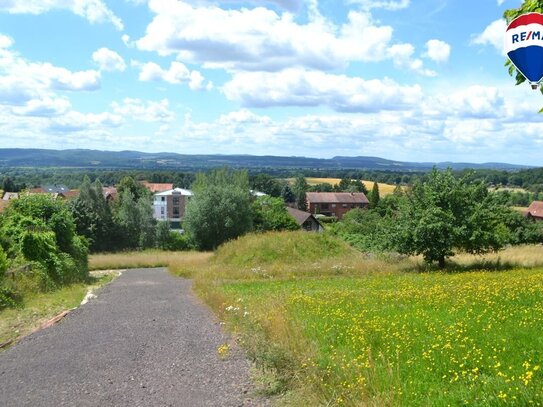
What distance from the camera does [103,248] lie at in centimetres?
7512

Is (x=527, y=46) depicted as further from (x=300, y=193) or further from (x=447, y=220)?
(x=300, y=193)

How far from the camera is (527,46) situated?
224 inches

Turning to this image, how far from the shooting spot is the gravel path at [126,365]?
7.86m

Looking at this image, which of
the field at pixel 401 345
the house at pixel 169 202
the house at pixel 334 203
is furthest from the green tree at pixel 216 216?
the house at pixel 334 203

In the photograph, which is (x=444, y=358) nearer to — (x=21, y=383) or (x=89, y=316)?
(x=21, y=383)

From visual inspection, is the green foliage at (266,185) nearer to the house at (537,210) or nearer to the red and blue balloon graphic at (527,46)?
the house at (537,210)

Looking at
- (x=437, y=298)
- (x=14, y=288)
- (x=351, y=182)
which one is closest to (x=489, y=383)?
(x=437, y=298)

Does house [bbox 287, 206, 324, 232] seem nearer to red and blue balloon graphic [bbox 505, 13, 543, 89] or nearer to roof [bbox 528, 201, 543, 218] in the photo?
roof [bbox 528, 201, 543, 218]

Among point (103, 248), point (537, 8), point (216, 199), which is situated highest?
point (537, 8)

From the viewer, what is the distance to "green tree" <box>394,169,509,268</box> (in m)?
25.7

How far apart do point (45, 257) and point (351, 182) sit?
17686cm

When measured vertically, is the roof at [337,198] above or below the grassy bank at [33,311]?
below

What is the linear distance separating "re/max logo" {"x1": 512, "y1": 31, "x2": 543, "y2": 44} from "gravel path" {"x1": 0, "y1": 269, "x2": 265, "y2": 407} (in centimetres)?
543

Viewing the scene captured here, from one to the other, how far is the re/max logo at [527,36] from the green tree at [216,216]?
58839 mm
